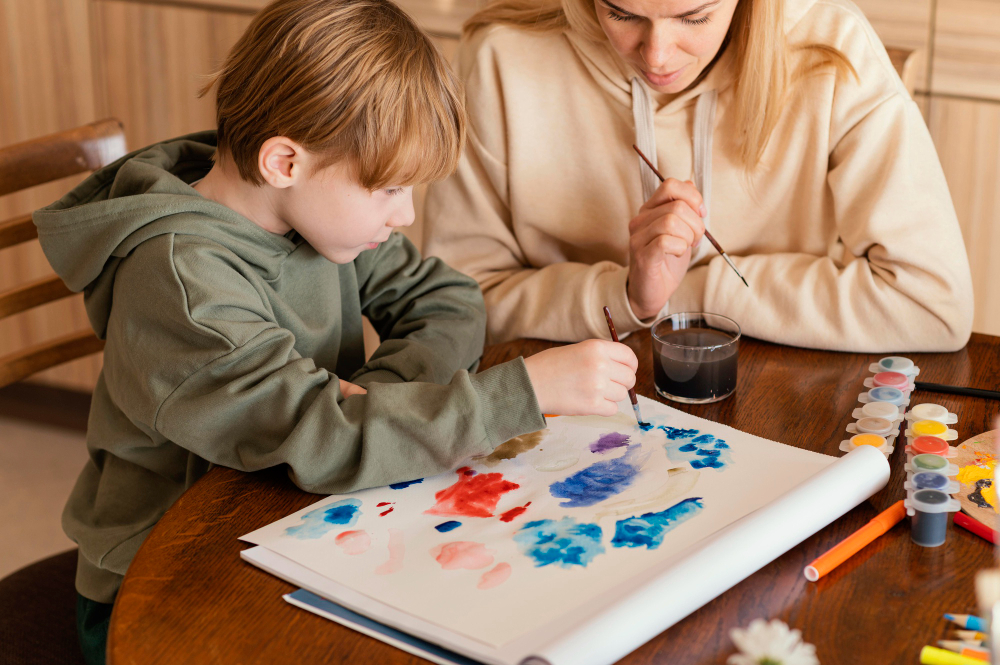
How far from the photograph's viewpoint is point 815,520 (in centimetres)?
75

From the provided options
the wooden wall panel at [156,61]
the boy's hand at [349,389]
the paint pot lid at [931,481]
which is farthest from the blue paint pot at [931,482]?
the wooden wall panel at [156,61]

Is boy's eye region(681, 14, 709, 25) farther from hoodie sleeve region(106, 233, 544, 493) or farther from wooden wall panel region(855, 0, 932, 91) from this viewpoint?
wooden wall panel region(855, 0, 932, 91)

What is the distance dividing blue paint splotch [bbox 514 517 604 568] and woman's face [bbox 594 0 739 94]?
618mm

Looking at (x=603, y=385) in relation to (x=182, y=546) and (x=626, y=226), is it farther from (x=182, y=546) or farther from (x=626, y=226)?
(x=626, y=226)

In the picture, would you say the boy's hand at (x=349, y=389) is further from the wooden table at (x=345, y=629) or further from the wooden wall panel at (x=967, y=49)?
the wooden wall panel at (x=967, y=49)

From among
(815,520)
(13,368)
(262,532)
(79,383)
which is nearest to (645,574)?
(815,520)

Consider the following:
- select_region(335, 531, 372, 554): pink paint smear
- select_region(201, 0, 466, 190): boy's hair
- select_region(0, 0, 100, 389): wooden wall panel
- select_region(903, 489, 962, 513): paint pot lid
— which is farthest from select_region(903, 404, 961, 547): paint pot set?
select_region(0, 0, 100, 389): wooden wall panel

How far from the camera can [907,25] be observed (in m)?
1.71

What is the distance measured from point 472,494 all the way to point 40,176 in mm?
877

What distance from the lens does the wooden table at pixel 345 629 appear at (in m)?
0.67

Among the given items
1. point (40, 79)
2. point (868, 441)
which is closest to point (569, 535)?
point (868, 441)

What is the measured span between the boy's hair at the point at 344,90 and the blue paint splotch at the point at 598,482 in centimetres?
37

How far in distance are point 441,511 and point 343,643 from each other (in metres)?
0.17

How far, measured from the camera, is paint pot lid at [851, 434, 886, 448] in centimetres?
88
